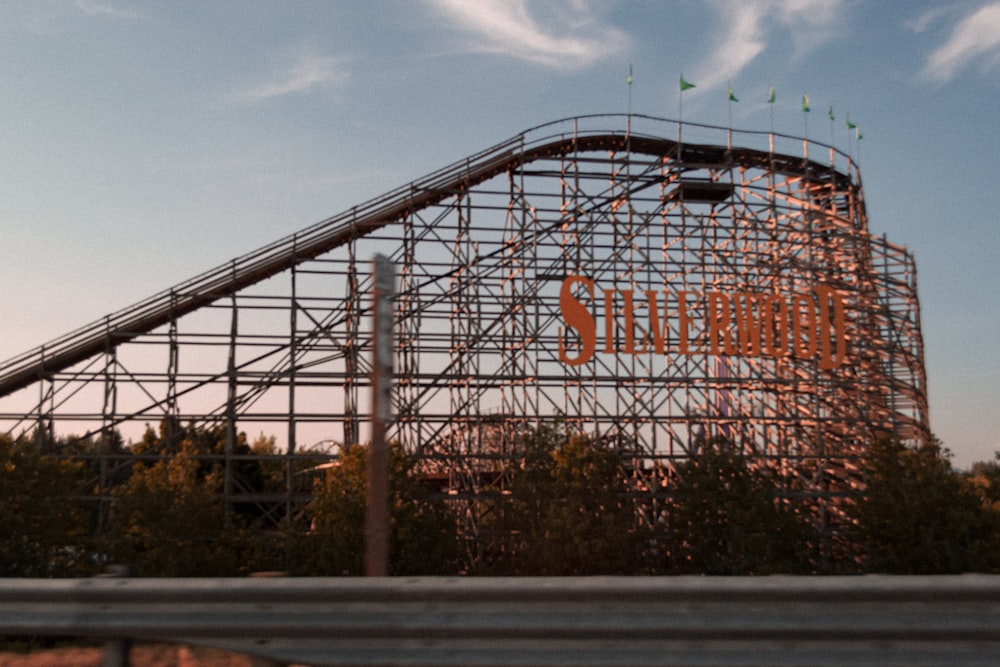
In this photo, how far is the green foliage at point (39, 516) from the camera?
24609 mm

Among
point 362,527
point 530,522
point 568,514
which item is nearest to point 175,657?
point 362,527

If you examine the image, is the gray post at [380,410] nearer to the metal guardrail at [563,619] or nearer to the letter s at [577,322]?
the metal guardrail at [563,619]

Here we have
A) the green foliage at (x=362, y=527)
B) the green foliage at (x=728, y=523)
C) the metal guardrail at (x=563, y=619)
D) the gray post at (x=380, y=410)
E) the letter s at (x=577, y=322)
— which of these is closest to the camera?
the metal guardrail at (x=563, y=619)

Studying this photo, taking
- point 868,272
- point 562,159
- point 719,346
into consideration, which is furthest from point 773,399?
point 562,159

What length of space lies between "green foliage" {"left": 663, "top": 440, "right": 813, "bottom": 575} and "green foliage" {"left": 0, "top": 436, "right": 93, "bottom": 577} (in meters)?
17.3

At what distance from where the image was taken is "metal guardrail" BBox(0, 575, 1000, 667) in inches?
171

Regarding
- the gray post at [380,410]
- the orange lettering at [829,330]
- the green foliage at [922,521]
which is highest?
the orange lettering at [829,330]

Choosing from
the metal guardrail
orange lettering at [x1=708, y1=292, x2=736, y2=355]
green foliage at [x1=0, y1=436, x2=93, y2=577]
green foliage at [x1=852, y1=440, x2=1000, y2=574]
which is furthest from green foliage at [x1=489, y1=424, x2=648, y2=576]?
the metal guardrail

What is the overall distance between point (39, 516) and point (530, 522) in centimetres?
1407

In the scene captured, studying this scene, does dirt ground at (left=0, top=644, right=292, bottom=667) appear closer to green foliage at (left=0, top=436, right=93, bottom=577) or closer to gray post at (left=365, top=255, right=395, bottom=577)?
gray post at (left=365, top=255, right=395, bottom=577)

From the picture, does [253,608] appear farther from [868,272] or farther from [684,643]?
[868,272]

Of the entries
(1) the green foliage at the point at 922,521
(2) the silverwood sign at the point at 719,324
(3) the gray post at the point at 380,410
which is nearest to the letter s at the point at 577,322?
(2) the silverwood sign at the point at 719,324

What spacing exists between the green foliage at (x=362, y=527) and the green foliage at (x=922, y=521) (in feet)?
41.7

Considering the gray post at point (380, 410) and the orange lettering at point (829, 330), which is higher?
the orange lettering at point (829, 330)
